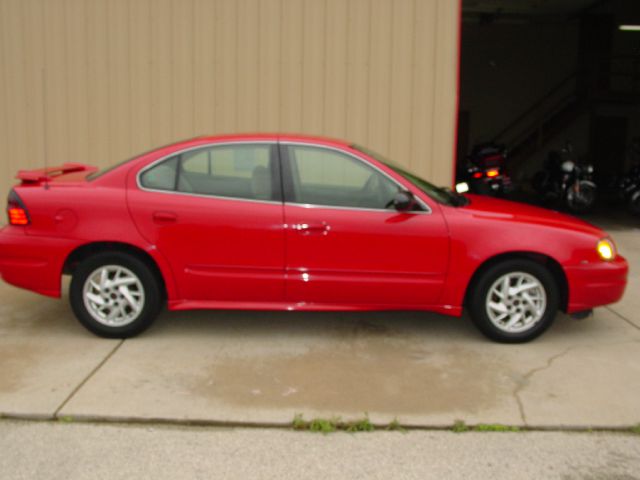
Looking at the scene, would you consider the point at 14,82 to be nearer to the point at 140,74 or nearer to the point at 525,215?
the point at 140,74

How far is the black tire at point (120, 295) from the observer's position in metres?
5.57

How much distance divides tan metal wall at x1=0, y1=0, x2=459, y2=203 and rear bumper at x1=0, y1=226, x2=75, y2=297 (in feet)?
13.4

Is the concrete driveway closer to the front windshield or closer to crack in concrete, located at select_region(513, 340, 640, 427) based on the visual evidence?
crack in concrete, located at select_region(513, 340, 640, 427)

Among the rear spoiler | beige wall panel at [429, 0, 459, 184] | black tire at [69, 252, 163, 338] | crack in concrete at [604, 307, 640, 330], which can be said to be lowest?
crack in concrete at [604, 307, 640, 330]

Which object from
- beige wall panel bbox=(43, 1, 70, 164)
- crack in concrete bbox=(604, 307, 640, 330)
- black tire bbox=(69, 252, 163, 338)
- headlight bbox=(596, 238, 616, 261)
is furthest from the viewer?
beige wall panel bbox=(43, 1, 70, 164)

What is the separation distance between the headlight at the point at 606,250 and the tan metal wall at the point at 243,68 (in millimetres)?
3756

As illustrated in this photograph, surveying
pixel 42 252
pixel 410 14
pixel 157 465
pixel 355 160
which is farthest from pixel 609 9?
pixel 157 465

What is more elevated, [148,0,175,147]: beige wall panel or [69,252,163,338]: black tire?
[148,0,175,147]: beige wall panel

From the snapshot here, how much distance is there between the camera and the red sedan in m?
5.52

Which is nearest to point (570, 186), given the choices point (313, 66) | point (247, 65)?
point (313, 66)

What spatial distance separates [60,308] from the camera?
6.64 metres

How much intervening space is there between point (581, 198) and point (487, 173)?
1875mm

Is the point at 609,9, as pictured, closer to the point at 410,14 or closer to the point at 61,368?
the point at 410,14

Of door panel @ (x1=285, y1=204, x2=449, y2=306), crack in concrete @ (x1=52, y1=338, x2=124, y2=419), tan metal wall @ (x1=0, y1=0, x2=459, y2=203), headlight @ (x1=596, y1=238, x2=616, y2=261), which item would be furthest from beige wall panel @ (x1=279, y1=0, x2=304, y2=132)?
headlight @ (x1=596, y1=238, x2=616, y2=261)
